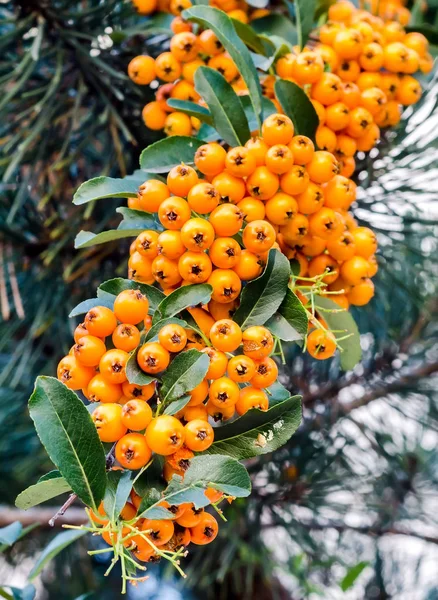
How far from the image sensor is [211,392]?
0.67 meters

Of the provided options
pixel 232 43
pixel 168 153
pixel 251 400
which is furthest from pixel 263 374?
pixel 232 43

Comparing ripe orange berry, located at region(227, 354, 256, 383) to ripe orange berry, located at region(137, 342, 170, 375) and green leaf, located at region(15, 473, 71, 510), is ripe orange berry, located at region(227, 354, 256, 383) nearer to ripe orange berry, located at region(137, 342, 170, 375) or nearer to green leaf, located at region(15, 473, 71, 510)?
ripe orange berry, located at region(137, 342, 170, 375)

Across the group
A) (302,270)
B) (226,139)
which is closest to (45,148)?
(226,139)

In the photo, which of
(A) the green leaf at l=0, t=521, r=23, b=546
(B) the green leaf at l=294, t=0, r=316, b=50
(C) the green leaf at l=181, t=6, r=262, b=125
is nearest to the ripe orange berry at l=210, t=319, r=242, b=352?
(C) the green leaf at l=181, t=6, r=262, b=125

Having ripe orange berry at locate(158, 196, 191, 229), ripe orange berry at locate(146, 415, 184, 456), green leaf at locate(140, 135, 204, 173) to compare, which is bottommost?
ripe orange berry at locate(146, 415, 184, 456)

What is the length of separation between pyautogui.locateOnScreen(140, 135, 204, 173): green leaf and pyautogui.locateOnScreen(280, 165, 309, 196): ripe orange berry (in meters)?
0.16

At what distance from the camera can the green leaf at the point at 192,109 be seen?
93cm

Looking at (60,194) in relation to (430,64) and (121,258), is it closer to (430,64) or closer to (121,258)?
(121,258)

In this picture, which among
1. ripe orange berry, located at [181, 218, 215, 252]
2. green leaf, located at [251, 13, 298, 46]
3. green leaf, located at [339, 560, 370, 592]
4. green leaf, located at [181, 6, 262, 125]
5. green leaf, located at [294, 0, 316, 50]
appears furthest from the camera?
green leaf, located at [339, 560, 370, 592]

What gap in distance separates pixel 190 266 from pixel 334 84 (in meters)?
0.40

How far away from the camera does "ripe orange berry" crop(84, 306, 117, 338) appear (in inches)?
26.9

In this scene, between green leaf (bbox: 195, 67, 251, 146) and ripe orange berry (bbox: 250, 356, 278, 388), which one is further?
green leaf (bbox: 195, 67, 251, 146)

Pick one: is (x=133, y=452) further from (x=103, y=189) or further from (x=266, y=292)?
(x=103, y=189)

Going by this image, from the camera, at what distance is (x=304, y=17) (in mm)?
1028
